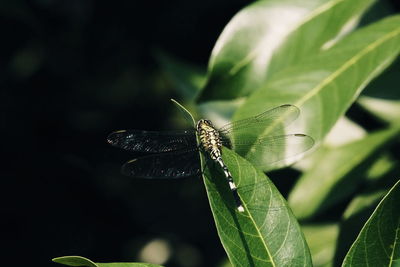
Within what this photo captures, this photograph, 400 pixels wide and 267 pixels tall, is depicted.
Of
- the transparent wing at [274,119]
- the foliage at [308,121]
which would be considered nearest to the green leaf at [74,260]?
the foliage at [308,121]

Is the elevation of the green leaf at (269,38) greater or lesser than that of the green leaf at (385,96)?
greater

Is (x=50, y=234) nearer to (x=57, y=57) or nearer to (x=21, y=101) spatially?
(x=21, y=101)

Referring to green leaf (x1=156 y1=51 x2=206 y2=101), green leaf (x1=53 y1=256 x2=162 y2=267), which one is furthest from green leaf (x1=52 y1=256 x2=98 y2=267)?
green leaf (x1=156 y1=51 x2=206 y2=101)

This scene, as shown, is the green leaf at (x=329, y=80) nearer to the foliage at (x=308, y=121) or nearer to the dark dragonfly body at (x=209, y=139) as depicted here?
the foliage at (x=308, y=121)

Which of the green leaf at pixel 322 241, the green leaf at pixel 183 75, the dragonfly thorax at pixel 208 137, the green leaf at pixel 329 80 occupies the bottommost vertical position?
the green leaf at pixel 322 241

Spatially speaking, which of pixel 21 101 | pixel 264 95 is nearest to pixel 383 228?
pixel 264 95

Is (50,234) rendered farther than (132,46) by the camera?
No
